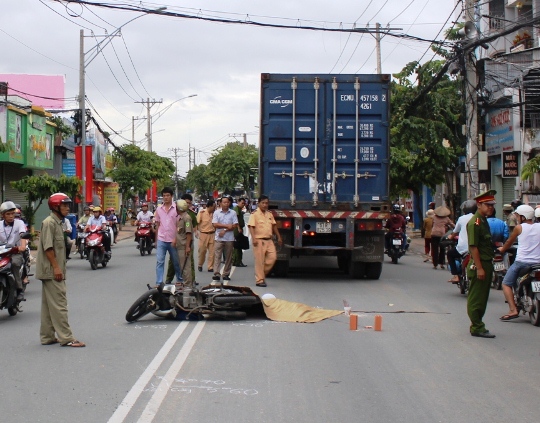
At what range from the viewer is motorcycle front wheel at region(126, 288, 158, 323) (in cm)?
1052

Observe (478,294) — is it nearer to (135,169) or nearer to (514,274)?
(514,274)

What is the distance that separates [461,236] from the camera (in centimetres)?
1388

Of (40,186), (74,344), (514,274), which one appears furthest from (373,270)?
(40,186)

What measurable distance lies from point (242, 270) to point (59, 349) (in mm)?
10456

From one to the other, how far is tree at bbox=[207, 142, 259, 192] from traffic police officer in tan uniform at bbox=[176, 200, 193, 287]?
46.3 m

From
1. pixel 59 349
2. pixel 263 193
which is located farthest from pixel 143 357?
pixel 263 193

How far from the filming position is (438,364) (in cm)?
817

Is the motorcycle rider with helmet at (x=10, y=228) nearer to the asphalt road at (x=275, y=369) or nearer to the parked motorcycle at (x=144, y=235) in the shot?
the asphalt road at (x=275, y=369)

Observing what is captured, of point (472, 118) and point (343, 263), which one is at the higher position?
point (472, 118)

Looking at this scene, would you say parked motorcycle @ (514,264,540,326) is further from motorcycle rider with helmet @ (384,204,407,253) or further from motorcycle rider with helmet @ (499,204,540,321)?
motorcycle rider with helmet @ (384,204,407,253)

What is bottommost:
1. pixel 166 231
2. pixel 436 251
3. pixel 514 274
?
pixel 436 251

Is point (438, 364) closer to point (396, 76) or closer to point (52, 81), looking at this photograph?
point (396, 76)

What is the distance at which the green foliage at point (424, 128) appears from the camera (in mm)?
29047

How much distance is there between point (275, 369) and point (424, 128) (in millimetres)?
22174
